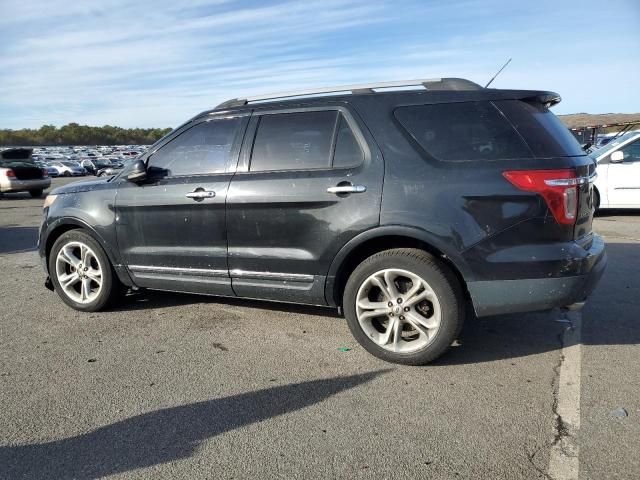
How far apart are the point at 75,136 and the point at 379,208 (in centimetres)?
14390

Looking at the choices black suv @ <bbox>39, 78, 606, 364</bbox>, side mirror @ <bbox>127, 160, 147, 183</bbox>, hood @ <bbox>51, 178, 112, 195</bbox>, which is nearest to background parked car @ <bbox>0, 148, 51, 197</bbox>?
hood @ <bbox>51, 178, 112, 195</bbox>

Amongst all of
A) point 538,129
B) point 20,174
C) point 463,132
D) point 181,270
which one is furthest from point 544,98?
point 20,174

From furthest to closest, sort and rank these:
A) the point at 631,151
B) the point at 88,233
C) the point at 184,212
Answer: the point at 631,151 → the point at 88,233 → the point at 184,212

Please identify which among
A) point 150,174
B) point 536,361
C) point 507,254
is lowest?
point 536,361

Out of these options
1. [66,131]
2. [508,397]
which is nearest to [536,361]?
[508,397]

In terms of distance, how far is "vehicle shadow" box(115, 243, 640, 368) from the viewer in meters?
4.00

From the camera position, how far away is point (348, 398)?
327 cm

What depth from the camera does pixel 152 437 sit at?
9.47ft

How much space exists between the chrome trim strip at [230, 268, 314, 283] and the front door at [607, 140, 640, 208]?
858 centimetres

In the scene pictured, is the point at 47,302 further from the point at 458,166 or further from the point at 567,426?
the point at 567,426

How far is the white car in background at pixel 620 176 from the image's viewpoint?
33.4ft

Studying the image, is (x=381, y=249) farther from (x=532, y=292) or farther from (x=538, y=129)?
(x=538, y=129)

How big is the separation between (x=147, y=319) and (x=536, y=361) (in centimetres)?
322

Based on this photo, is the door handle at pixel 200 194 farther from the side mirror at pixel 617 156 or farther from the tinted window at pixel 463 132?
the side mirror at pixel 617 156
